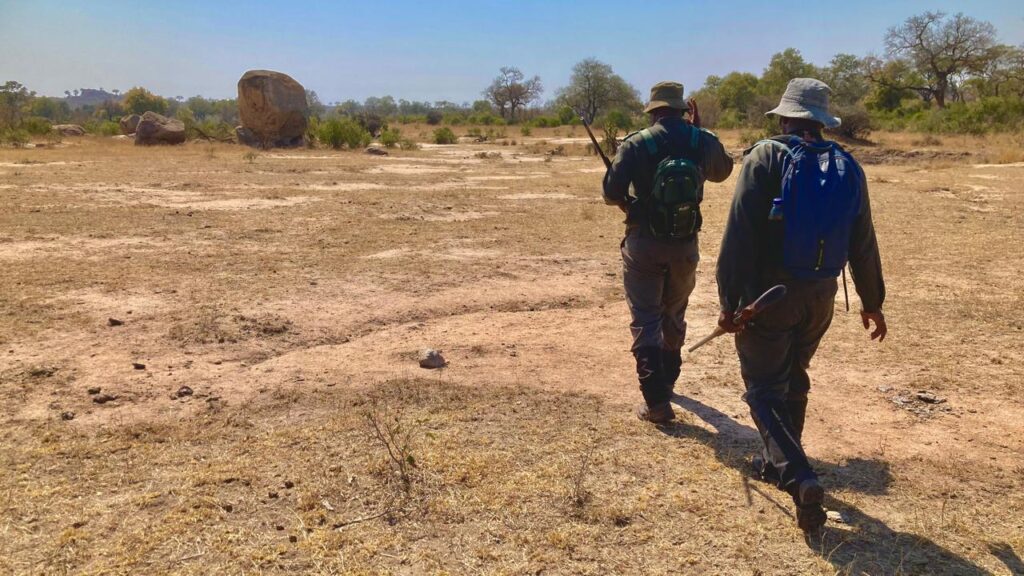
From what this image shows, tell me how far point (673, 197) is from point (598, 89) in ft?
211

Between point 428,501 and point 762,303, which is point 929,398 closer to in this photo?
point 762,303

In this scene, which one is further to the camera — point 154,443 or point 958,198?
point 958,198

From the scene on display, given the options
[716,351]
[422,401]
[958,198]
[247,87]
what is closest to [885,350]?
[716,351]

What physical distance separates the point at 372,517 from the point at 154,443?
150 centimetres

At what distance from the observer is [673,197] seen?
3.85 m

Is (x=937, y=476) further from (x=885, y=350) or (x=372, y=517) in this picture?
(x=372, y=517)

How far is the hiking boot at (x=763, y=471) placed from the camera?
3510 millimetres

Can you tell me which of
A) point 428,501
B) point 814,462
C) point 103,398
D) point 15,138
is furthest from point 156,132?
point 814,462

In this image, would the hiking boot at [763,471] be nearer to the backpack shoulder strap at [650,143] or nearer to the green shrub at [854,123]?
the backpack shoulder strap at [650,143]

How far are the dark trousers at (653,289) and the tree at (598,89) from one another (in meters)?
59.5

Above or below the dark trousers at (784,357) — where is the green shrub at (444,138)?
above

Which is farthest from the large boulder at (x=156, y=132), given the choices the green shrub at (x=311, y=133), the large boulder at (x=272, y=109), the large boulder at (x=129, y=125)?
the large boulder at (x=129, y=125)

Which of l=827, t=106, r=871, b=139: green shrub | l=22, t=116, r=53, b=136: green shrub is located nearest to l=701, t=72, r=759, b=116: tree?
l=827, t=106, r=871, b=139: green shrub

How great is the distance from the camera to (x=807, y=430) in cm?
421
